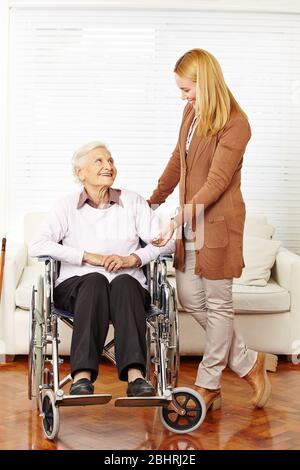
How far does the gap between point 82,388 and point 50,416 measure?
194mm

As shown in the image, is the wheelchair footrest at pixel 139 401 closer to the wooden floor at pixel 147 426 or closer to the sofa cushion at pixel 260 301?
the wooden floor at pixel 147 426

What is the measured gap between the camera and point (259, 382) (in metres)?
3.64

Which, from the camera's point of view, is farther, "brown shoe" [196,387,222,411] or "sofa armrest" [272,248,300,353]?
"sofa armrest" [272,248,300,353]

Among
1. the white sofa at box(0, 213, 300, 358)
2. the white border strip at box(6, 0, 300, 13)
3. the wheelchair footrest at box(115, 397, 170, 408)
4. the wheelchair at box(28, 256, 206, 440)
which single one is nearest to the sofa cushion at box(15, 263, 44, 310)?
the white sofa at box(0, 213, 300, 358)

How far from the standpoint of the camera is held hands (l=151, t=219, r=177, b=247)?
340 centimetres

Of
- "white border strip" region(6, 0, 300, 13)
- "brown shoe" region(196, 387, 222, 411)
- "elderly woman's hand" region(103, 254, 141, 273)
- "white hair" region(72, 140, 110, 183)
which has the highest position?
"white border strip" region(6, 0, 300, 13)

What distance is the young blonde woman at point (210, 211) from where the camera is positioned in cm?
336

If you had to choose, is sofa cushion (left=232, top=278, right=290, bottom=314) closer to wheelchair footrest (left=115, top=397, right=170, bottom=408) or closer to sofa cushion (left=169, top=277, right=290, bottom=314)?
sofa cushion (left=169, top=277, right=290, bottom=314)

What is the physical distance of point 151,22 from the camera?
17.3 ft

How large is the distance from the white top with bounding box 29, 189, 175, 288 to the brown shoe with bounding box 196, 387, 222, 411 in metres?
0.50

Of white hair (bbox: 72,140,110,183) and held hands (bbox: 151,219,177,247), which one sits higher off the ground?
white hair (bbox: 72,140,110,183)

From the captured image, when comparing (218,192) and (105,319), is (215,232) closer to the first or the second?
(218,192)

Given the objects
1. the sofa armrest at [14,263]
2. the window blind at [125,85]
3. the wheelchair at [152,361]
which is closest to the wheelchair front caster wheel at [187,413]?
the wheelchair at [152,361]
